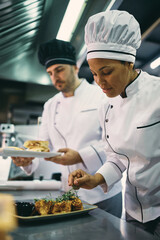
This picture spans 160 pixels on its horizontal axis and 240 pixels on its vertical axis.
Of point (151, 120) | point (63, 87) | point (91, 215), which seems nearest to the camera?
point (91, 215)

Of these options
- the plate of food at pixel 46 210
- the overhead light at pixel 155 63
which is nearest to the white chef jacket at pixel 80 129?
the plate of food at pixel 46 210

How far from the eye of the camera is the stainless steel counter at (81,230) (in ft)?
2.11

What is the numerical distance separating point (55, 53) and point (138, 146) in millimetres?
1073

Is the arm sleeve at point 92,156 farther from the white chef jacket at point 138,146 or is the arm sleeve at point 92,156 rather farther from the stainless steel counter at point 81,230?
the stainless steel counter at point 81,230

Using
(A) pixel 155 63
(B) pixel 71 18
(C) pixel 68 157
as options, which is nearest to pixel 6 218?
(C) pixel 68 157

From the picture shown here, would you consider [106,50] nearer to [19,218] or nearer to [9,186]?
[19,218]

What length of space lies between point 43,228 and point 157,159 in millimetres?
591

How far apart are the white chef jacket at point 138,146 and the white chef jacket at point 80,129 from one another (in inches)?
12.8

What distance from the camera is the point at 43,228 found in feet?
2.38

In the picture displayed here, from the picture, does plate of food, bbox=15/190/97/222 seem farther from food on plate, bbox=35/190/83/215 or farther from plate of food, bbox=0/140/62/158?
plate of food, bbox=0/140/62/158

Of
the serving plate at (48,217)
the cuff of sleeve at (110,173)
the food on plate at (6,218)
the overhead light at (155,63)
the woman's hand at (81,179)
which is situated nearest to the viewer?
the food on plate at (6,218)

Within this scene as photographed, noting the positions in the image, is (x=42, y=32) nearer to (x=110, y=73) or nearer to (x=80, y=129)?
(x=80, y=129)

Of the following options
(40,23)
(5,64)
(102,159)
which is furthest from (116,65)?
(5,64)

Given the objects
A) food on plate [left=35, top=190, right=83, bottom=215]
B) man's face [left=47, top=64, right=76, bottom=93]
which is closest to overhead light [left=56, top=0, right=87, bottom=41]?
man's face [left=47, top=64, right=76, bottom=93]
